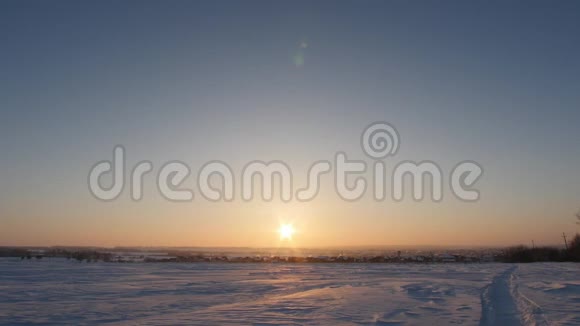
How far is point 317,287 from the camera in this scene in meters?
19.3

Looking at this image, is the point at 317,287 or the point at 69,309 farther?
the point at 317,287

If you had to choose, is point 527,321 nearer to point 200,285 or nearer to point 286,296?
point 286,296

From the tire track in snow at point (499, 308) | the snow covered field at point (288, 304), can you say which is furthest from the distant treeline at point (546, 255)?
the tire track in snow at point (499, 308)

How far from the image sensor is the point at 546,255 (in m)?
48.8

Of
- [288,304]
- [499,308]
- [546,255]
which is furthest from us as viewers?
[546,255]

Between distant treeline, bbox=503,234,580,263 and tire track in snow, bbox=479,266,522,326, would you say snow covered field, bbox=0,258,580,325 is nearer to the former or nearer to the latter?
tire track in snow, bbox=479,266,522,326

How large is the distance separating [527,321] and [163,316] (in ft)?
26.2

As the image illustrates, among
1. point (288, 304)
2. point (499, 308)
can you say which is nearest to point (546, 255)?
point (499, 308)

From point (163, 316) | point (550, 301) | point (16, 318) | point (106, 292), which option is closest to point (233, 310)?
point (163, 316)

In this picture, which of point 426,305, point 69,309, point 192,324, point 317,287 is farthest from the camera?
point 317,287

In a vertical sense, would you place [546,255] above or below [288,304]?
above

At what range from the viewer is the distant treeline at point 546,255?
47.0 m

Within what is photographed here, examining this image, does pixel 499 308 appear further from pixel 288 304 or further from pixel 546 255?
pixel 546 255

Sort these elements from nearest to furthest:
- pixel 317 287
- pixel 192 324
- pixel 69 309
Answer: pixel 192 324 < pixel 69 309 < pixel 317 287
